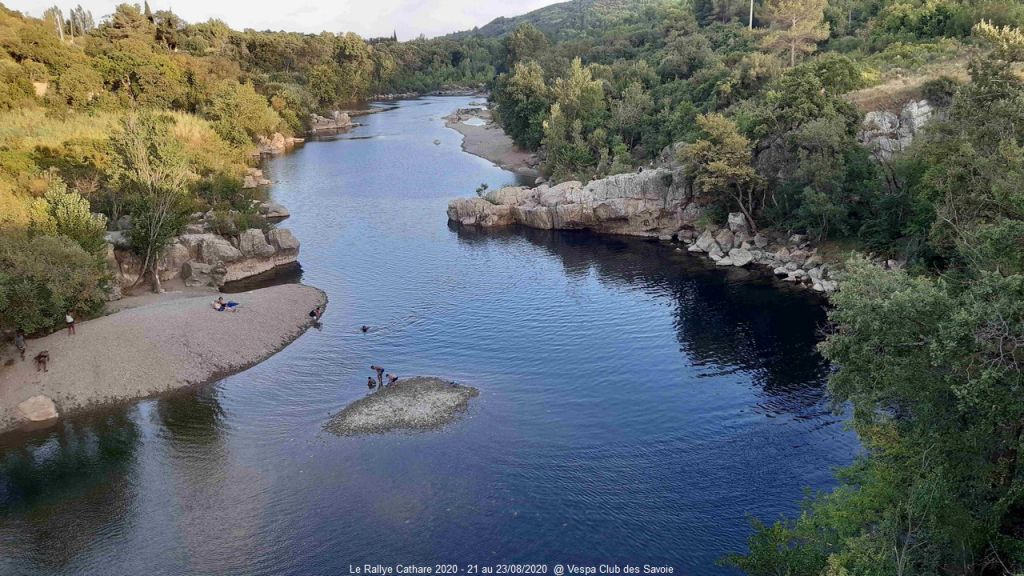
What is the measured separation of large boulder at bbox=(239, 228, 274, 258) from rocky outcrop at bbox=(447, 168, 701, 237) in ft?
83.1

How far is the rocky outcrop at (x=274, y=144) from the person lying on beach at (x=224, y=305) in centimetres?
8494

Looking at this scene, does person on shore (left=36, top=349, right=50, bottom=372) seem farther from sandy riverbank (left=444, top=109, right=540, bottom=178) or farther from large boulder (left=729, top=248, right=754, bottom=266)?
sandy riverbank (left=444, top=109, right=540, bottom=178)

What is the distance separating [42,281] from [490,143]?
97.8 metres

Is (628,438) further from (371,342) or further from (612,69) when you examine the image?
(612,69)

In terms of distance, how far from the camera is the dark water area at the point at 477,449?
97.0 feet

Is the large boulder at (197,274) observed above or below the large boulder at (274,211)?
below

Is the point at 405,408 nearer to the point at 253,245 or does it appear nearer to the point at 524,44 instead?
the point at 253,245

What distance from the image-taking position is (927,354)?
21.7m

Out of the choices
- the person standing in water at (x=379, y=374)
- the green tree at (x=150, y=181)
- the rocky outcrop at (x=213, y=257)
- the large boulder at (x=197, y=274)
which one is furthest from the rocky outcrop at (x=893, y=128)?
the green tree at (x=150, y=181)

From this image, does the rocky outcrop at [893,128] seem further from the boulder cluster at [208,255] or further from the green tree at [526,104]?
the boulder cluster at [208,255]

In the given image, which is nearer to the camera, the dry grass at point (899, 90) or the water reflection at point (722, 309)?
the water reflection at point (722, 309)

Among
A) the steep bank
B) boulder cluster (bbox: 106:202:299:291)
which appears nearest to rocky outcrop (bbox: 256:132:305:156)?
the steep bank

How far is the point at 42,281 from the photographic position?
4281 centimetres

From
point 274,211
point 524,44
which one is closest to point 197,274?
point 274,211
